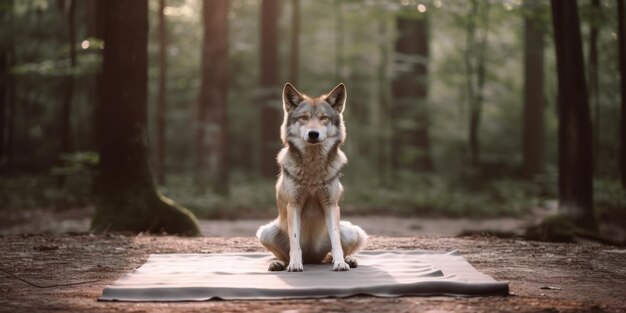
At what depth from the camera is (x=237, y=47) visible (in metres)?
27.7

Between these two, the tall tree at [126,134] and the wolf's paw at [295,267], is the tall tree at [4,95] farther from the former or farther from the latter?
the wolf's paw at [295,267]

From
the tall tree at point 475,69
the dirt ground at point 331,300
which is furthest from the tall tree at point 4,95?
the dirt ground at point 331,300

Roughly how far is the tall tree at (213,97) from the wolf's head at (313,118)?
12849 millimetres

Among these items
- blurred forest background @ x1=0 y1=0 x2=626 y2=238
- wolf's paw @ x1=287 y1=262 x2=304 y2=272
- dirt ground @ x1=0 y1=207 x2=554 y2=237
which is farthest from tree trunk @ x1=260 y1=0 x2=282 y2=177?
wolf's paw @ x1=287 y1=262 x2=304 y2=272

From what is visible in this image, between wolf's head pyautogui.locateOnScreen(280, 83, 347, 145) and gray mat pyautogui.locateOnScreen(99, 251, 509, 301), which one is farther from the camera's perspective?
wolf's head pyautogui.locateOnScreen(280, 83, 347, 145)

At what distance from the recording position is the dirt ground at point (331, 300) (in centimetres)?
526

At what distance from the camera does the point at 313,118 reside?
6801mm

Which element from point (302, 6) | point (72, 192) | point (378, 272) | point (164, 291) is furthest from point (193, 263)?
point (302, 6)

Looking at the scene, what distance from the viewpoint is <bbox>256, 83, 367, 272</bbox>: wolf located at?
682 cm

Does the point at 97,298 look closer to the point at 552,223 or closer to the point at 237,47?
the point at 552,223

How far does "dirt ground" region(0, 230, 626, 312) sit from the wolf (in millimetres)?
1439

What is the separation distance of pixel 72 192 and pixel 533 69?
53.2ft

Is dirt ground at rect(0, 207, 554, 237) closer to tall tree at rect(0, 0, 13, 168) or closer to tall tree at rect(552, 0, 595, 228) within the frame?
tall tree at rect(552, 0, 595, 228)

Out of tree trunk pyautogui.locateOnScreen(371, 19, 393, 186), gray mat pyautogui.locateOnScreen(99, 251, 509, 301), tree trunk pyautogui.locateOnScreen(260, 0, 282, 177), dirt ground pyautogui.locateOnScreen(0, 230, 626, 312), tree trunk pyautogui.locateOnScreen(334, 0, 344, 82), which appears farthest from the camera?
tree trunk pyautogui.locateOnScreen(334, 0, 344, 82)
